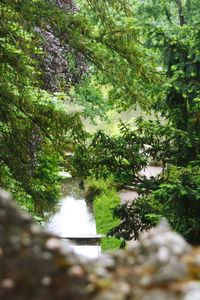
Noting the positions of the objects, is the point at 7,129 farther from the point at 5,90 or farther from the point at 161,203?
the point at 161,203

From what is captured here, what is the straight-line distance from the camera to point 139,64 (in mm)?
6688

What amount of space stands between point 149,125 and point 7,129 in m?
2.02

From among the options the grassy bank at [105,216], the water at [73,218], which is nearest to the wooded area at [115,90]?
the grassy bank at [105,216]

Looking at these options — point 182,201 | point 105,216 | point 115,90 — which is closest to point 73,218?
point 105,216

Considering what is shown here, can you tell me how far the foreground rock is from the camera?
3.91 feet

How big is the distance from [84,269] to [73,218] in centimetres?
Answer: 1205

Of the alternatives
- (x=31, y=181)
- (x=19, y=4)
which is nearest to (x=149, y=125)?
(x=31, y=181)

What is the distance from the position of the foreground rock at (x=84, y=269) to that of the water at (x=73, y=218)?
9.22m

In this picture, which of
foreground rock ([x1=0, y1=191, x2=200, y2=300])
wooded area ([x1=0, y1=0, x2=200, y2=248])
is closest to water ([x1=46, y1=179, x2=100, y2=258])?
wooded area ([x1=0, y1=0, x2=200, y2=248])

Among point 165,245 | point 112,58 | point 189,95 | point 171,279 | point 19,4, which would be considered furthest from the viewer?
point 112,58

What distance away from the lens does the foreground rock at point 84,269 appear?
119cm

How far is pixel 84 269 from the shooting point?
1325mm

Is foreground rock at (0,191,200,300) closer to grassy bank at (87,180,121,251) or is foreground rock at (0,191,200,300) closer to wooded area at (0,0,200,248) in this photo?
wooded area at (0,0,200,248)

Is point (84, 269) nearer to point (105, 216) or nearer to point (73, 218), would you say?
point (73, 218)
